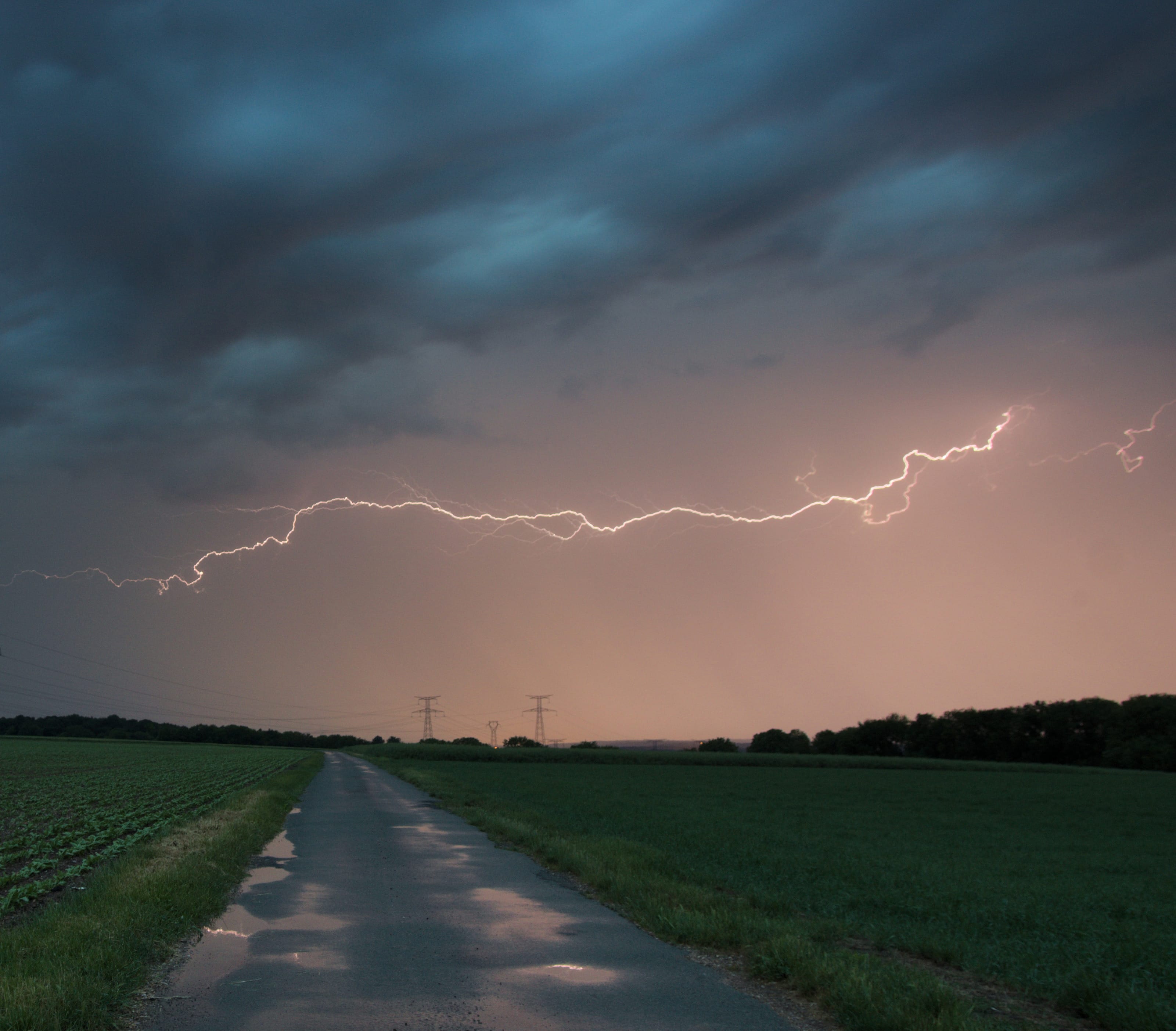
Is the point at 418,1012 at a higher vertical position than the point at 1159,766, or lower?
higher

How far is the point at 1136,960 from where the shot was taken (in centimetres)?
895

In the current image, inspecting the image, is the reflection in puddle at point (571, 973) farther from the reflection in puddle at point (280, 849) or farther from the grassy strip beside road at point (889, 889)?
the reflection in puddle at point (280, 849)

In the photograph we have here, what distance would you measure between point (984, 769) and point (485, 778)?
59.8 meters

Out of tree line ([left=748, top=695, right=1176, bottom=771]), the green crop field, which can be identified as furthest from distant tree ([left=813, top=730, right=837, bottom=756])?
the green crop field

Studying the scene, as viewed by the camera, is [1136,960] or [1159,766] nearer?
[1136,960]

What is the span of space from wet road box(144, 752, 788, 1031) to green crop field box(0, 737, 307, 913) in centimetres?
410

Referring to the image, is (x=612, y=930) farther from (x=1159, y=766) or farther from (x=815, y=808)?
(x=1159, y=766)

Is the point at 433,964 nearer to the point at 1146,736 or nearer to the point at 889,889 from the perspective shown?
the point at 889,889

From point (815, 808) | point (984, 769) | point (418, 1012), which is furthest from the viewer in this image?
point (984, 769)

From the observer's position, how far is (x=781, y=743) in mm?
162375

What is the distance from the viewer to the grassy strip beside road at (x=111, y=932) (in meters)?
5.88

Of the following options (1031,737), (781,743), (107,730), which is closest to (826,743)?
(781,743)

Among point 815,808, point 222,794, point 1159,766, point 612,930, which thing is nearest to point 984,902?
point 612,930

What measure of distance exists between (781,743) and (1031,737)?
42814 millimetres
